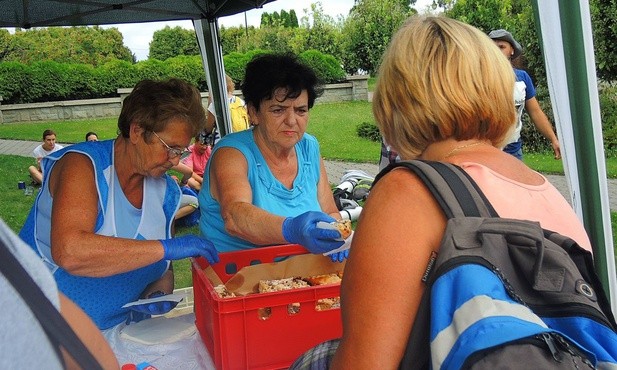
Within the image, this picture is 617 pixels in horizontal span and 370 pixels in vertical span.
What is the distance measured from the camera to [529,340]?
826 mm

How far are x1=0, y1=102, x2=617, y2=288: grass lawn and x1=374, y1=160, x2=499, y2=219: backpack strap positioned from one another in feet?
9.74

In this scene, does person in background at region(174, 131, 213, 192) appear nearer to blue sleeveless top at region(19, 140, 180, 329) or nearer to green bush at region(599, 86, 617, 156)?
blue sleeveless top at region(19, 140, 180, 329)

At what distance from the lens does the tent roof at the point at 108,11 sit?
4137mm

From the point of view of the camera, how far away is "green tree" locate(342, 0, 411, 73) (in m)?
21.2

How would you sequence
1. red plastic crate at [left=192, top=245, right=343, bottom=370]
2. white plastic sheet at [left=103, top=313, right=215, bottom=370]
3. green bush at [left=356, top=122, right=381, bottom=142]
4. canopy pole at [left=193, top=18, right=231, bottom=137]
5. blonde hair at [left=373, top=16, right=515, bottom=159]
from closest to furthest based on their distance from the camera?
blonde hair at [left=373, top=16, right=515, bottom=159] < red plastic crate at [left=192, top=245, right=343, bottom=370] < white plastic sheet at [left=103, top=313, right=215, bottom=370] < canopy pole at [left=193, top=18, right=231, bottom=137] < green bush at [left=356, top=122, right=381, bottom=142]

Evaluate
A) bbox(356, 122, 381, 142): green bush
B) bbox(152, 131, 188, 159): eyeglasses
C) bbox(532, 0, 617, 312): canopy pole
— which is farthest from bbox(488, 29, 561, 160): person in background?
bbox(356, 122, 381, 142): green bush

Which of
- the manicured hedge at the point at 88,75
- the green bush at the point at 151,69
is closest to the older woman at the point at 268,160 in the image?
the manicured hedge at the point at 88,75

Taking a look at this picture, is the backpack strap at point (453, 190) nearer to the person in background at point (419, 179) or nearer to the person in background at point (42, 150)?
the person in background at point (419, 179)

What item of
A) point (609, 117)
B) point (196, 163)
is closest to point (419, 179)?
point (196, 163)

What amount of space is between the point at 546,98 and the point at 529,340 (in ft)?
36.4

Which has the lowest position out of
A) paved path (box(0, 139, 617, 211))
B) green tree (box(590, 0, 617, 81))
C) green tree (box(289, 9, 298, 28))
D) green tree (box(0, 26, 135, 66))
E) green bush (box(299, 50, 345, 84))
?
paved path (box(0, 139, 617, 211))

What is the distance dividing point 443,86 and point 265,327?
76 centimetres

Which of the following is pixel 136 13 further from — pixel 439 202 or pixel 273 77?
pixel 439 202

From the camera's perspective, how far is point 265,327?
4.83ft
